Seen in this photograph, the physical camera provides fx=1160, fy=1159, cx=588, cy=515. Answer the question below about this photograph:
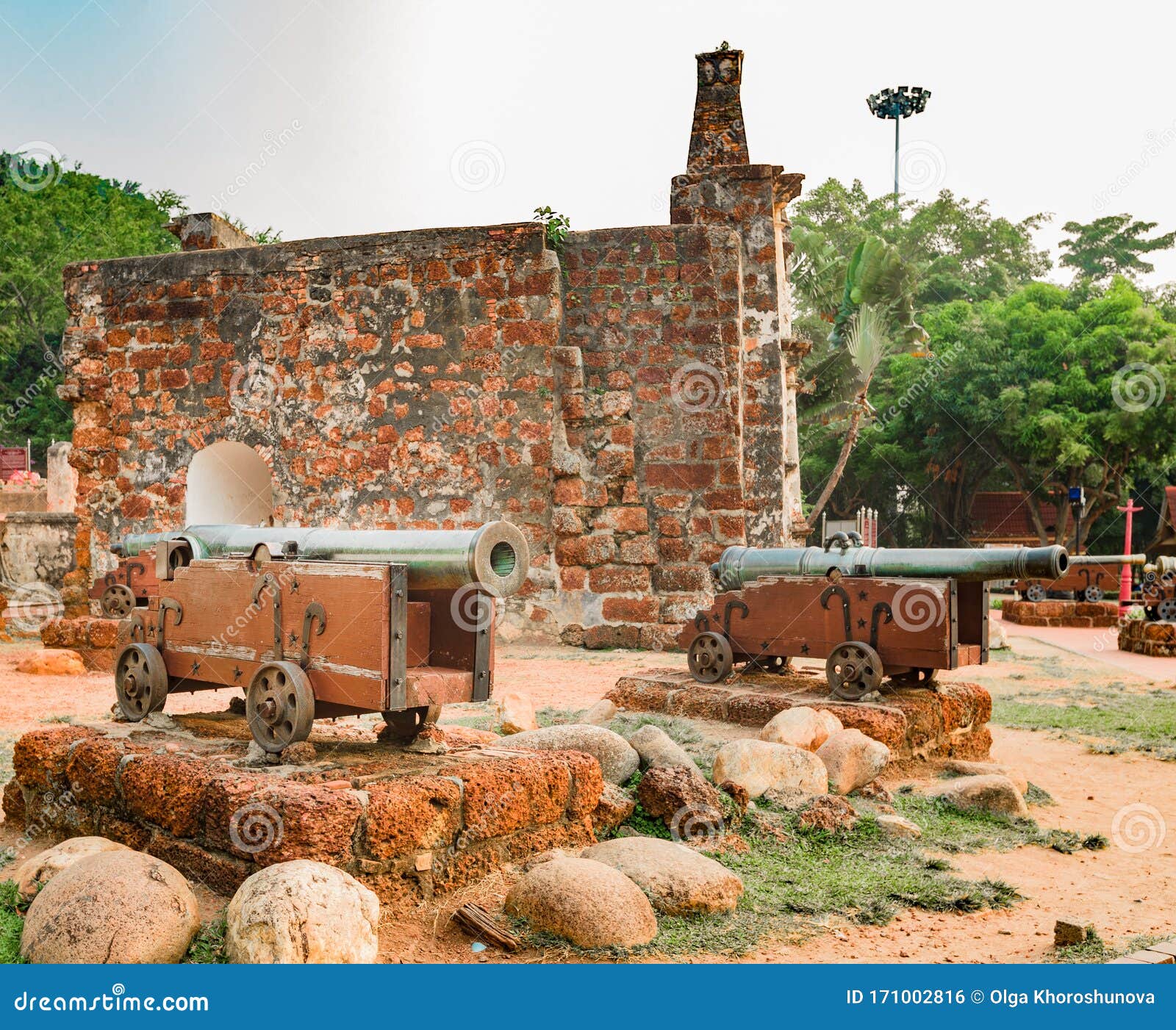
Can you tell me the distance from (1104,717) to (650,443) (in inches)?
175

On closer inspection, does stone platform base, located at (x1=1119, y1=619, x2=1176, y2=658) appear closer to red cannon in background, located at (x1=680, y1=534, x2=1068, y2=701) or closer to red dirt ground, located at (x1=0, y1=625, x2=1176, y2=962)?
red dirt ground, located at (x1=0, y1=625, x2=1176, y2=962)

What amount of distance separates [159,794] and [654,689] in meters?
3.35

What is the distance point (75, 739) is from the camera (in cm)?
447

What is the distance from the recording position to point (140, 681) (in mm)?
4711

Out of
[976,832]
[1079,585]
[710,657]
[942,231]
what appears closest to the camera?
[976,832]

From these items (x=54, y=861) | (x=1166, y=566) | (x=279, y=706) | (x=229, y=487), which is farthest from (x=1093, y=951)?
(x=1166, y=566)

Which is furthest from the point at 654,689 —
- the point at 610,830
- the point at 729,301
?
the point at 729,301

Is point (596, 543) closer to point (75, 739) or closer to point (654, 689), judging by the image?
point (654, 689)

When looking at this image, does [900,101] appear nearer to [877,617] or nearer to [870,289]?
[870,289]

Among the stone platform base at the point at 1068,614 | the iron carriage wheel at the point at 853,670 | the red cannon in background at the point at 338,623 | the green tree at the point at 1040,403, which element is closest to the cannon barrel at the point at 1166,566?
the stone platform base at the point at 1068,614

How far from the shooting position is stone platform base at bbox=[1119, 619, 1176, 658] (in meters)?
13.3

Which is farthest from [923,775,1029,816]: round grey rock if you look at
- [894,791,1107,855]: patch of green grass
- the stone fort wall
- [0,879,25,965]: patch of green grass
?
the stone fort wall

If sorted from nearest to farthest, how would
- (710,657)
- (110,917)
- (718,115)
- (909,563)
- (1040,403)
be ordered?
(110,917) → (909,563) → (710,657) → (718,115) → (1040,403)

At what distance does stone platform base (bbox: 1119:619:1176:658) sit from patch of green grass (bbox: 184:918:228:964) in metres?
12.5
